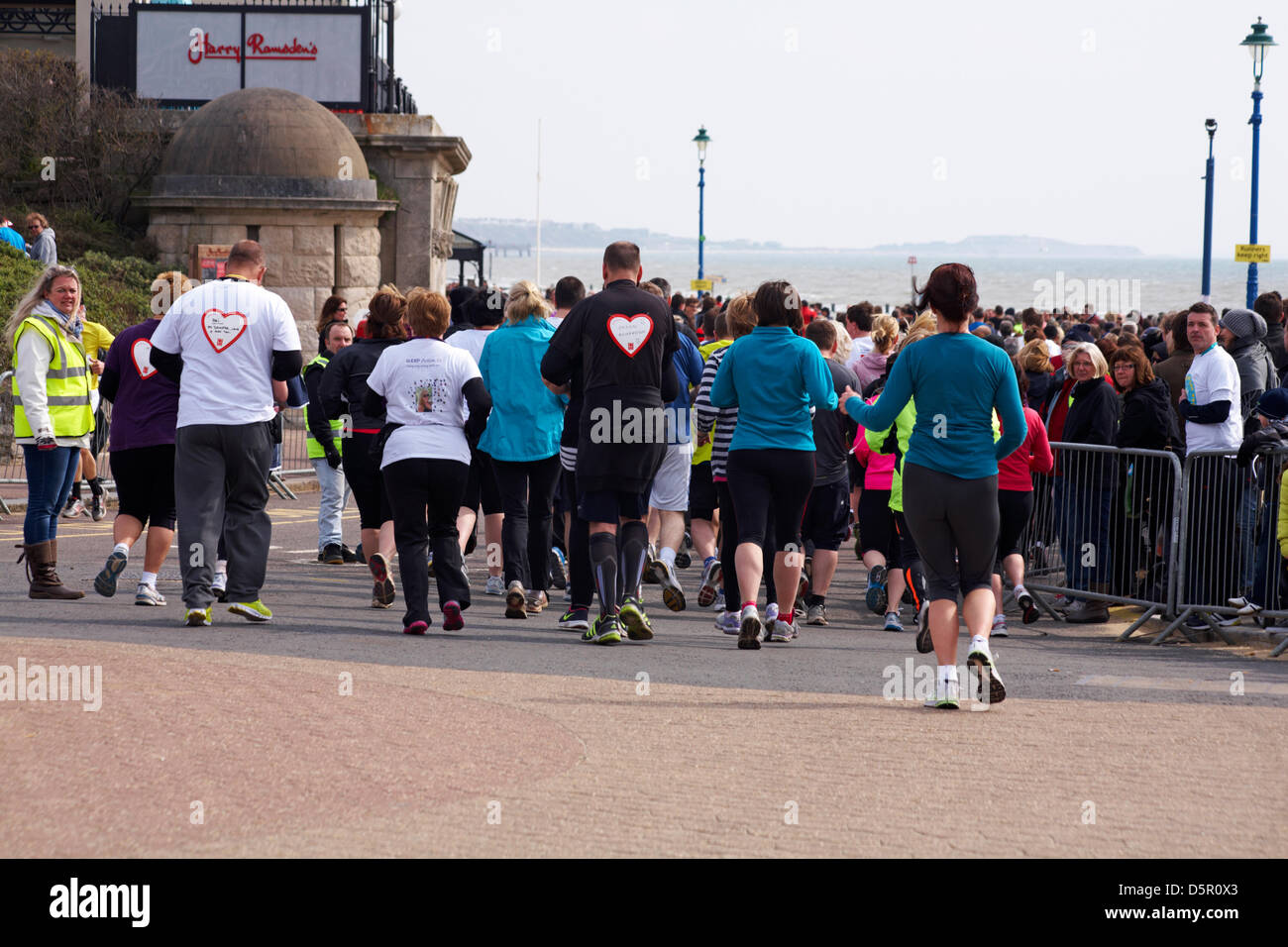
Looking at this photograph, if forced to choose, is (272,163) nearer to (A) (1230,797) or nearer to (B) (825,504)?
(B) (825,504)

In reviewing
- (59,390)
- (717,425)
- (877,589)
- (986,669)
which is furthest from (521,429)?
(986,669)

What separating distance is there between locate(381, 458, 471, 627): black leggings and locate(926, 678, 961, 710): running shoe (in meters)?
2.83

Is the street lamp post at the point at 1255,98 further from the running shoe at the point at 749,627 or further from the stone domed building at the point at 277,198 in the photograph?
the running shoe at the point at 749,627

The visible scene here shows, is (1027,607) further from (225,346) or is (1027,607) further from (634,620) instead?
(225,346)

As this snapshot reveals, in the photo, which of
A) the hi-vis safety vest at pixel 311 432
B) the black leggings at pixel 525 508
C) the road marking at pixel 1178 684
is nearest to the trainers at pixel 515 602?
the black leggings at pixel 525 508

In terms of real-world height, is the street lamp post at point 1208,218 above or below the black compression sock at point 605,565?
above

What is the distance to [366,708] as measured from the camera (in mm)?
6652

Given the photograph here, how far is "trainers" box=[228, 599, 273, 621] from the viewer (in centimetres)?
880

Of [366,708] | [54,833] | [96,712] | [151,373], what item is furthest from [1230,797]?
[151,373]

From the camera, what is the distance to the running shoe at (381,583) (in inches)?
388

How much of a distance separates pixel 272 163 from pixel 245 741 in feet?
63.8

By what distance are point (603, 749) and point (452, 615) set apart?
2871mm

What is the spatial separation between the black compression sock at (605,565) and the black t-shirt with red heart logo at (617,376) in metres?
0.27

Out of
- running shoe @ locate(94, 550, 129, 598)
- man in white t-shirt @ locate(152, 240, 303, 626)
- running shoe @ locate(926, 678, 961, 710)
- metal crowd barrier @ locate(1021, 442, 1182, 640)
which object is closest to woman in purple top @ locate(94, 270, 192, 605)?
running shoe @ locate(94, 550, 129, 598)
